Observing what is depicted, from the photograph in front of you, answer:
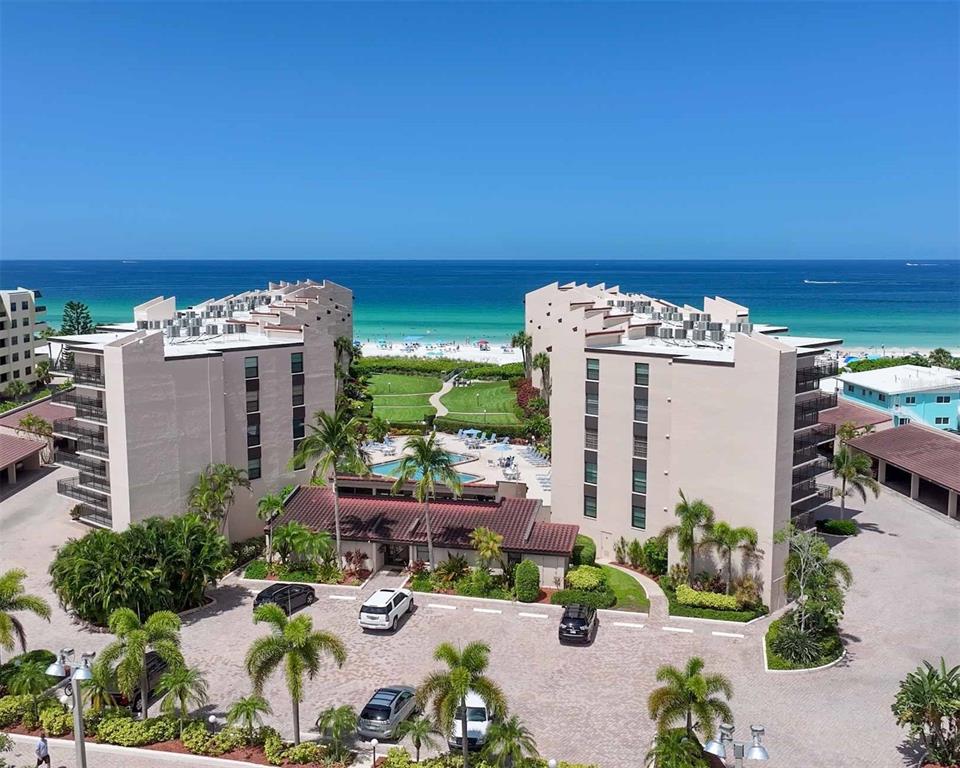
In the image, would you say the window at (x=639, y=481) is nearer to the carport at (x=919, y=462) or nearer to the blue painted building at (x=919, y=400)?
the carport at (x=919, y=462)

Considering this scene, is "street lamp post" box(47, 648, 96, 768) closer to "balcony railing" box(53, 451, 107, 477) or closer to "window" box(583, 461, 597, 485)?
"balcony railing" box(53, 451, 107, 477)

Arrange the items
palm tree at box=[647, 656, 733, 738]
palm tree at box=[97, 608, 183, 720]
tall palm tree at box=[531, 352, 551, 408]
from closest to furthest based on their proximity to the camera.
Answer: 1. palm tree at box=[647, 656, 733, 738]
2. palm tree at box=[97, 608, 183, 720]
3. tall palm tree at box=[531, 352, 551, 408]

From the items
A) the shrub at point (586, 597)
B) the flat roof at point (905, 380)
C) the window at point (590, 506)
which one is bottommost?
the shrub at point (586, 597)

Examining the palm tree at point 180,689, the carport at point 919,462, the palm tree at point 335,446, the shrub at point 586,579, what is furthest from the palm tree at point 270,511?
the carport at point 919,462

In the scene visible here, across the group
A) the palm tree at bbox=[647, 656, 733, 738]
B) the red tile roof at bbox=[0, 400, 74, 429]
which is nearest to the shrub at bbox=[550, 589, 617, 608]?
the palm tree at bbox=[647, 656, 733, 738]

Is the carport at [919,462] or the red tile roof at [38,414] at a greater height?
the red tile roof at [38,414]

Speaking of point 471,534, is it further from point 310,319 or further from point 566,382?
point 310,319
